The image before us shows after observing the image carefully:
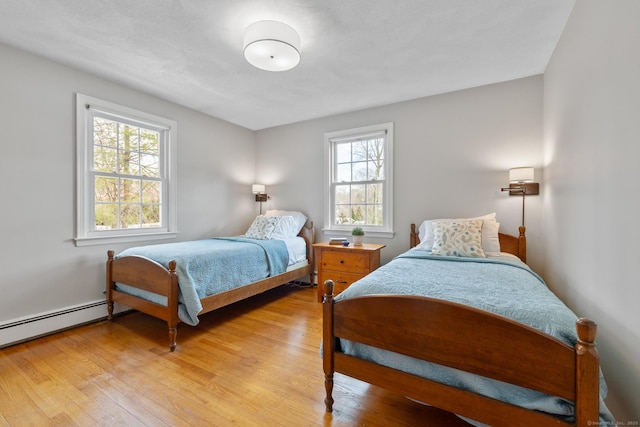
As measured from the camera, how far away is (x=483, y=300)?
1270mm

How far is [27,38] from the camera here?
215 centimetres

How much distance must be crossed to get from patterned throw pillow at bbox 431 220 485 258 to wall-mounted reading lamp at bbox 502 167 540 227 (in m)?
0.57

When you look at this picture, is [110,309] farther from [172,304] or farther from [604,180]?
[604,180]

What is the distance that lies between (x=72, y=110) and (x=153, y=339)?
2246 millimetres

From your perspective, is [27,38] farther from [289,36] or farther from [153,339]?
[153,339]

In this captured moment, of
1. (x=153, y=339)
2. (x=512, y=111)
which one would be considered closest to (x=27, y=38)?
(x=153, y=339)

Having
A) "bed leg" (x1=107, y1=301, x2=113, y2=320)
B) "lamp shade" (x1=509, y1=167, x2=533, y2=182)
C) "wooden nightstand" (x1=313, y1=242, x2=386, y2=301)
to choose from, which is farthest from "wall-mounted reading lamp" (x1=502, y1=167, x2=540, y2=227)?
"bed leg" (x1=107, y1=301, x2=113, y2=320)

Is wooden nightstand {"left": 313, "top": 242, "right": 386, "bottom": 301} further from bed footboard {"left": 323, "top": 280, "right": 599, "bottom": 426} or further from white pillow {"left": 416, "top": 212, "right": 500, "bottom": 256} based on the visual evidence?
bed footboard {"left": 323, "top": 280, "right": 599, "bottom": 426}

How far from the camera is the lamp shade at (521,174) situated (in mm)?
2576

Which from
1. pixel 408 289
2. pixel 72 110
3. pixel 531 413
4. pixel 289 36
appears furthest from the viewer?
pixel 72 110

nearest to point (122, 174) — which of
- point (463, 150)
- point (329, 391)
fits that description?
point (329, 391)

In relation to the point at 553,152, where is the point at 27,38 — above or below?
above

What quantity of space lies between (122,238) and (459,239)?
338 cm

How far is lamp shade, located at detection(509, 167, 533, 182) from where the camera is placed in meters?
2.58
